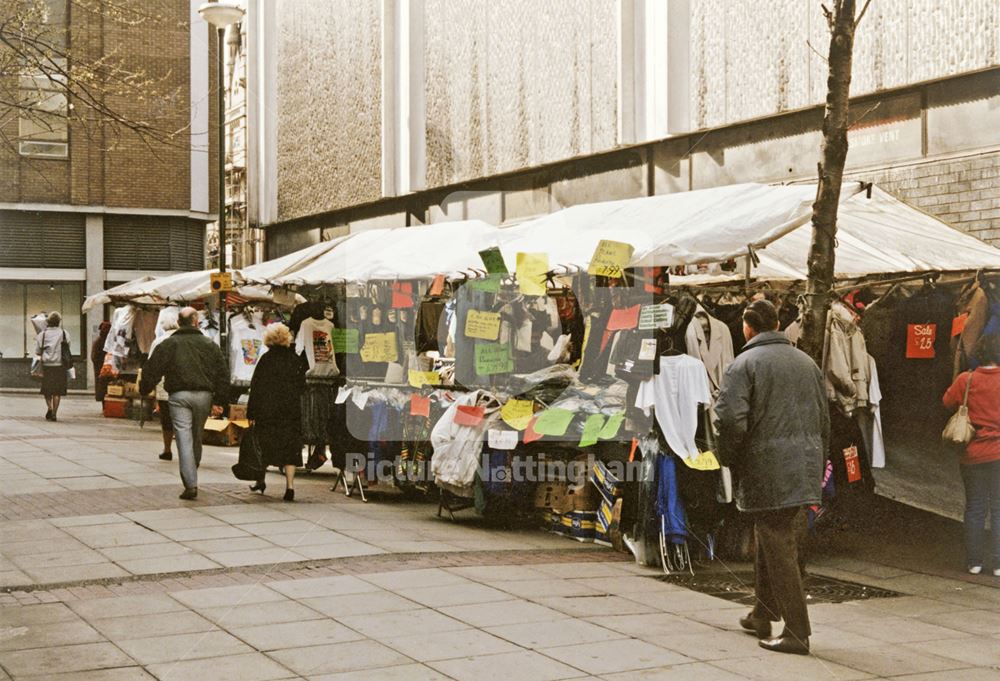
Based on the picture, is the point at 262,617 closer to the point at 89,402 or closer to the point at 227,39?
the point at 89,402

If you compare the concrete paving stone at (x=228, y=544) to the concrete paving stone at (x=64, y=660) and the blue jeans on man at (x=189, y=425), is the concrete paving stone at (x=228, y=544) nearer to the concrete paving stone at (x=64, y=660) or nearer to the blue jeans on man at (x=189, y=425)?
the blue jeans on man at (x=189, y=425)

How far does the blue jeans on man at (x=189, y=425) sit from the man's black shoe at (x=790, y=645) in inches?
258

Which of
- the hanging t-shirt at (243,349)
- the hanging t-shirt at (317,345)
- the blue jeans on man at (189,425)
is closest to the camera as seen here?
the blue jeans on man at (189,425)

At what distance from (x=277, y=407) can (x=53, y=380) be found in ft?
34.4

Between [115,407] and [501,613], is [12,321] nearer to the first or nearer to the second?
[115,407]

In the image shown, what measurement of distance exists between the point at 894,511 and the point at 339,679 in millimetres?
6609

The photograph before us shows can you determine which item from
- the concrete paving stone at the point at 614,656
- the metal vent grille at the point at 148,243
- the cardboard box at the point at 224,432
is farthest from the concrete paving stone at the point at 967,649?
the metal vent grille at the point at 148,243

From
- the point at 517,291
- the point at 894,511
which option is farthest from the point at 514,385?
the point at 894,511

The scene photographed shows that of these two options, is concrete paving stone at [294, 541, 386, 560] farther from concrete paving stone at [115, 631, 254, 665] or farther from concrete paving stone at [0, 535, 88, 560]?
concrete paving stone at [115, 631, 254, 665]

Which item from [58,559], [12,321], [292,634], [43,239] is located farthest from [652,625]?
[43,239]

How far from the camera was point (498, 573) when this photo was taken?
8.35 m

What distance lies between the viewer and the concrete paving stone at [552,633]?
6.45 metres

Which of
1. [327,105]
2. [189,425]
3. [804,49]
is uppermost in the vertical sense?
[327,105]

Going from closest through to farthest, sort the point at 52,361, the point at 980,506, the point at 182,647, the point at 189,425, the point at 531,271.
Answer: the point at 182,647
the point at 980,506
the point at 531,271
the point at 189,425
the point at 52,361
